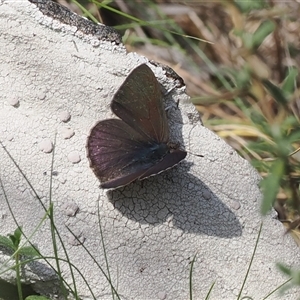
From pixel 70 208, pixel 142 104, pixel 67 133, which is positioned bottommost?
pixel 70 208

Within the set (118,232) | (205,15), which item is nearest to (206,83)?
(205,15)

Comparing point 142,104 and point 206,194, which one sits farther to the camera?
point 206,194

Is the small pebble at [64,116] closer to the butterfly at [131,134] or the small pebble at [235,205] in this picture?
the butterfly at [131,134]

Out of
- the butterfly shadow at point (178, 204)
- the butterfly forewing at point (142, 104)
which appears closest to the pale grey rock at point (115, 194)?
the butterfly shadow at point (178, 204)

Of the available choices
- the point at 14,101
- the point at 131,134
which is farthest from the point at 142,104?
the point at 14,101

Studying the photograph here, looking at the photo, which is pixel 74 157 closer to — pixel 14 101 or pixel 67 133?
pixel 67 133

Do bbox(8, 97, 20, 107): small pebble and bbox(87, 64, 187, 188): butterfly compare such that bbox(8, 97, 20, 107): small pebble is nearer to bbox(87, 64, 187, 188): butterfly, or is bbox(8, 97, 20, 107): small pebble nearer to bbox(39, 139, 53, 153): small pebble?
bbox(39, 139, 53, 153): small pebble
